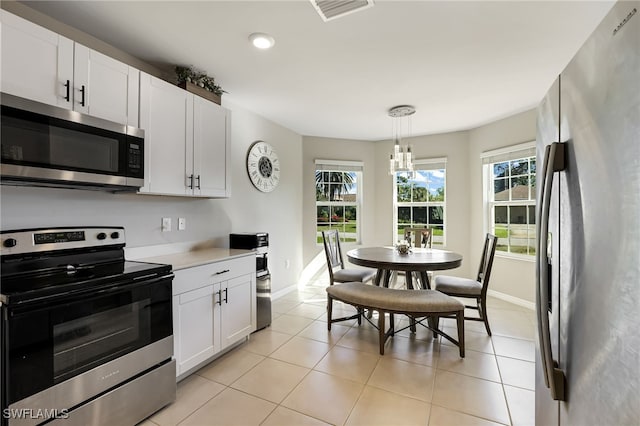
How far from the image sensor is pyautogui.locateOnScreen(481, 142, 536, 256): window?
382 cm

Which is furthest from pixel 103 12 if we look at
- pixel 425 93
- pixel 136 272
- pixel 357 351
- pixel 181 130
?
pixel 357 351

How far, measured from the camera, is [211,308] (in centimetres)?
231

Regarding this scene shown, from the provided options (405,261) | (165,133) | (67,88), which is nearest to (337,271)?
(405,261)

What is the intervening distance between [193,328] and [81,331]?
75 centimetres

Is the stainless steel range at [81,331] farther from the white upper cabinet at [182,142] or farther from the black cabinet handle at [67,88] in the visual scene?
the black cabinet handle at [67,88]

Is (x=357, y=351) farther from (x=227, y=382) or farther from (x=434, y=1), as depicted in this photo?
(x=434, y=1)

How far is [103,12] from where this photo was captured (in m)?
1.86

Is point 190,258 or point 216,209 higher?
point 216,209

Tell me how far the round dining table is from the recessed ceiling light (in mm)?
2024

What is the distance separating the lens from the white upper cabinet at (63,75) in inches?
57.8

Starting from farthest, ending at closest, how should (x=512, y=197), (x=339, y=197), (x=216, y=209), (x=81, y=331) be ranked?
(x=339, y=197)
(x=512, y=197)
(x=216, y=209)
(x=81, y=331)

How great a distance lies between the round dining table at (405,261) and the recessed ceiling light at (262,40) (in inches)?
79.7

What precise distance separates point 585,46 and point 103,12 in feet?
8.14

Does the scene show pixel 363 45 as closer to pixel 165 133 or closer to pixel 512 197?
pixel 165 133
